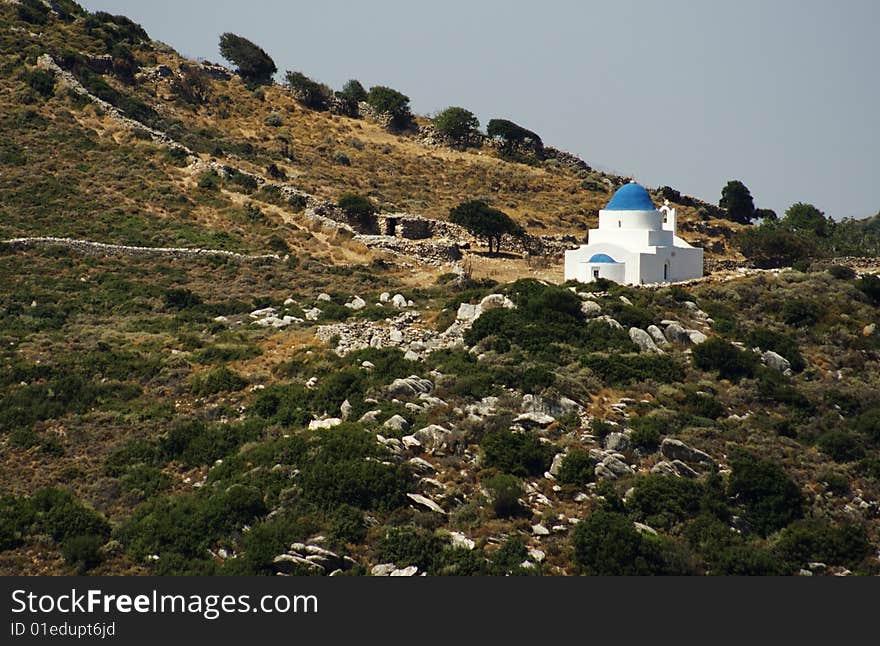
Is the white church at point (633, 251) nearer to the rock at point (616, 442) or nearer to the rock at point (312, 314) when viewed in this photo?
the rock at point (312, 314)

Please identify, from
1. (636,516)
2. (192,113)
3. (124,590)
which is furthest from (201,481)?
(192,113)

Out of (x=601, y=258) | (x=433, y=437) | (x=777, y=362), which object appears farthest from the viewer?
(x=601, y=258)

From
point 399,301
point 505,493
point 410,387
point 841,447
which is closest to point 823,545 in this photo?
point 841,447

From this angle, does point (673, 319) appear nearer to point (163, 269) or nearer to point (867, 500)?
point (867, 500)

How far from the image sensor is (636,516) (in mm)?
24688

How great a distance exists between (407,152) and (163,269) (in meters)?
37.8

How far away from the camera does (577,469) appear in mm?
26266

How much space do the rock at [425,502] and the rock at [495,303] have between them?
14.0 meters

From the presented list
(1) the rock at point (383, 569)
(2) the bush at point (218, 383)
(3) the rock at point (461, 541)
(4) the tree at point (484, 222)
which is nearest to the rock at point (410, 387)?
(2) the bush at point (218, 383)

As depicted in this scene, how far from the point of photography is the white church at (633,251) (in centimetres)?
4603

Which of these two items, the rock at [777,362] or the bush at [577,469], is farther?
the rock at [777,362]

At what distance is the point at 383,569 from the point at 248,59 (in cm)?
8062

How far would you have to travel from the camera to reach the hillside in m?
24.0

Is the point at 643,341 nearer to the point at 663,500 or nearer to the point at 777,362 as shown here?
the point at 777,362
